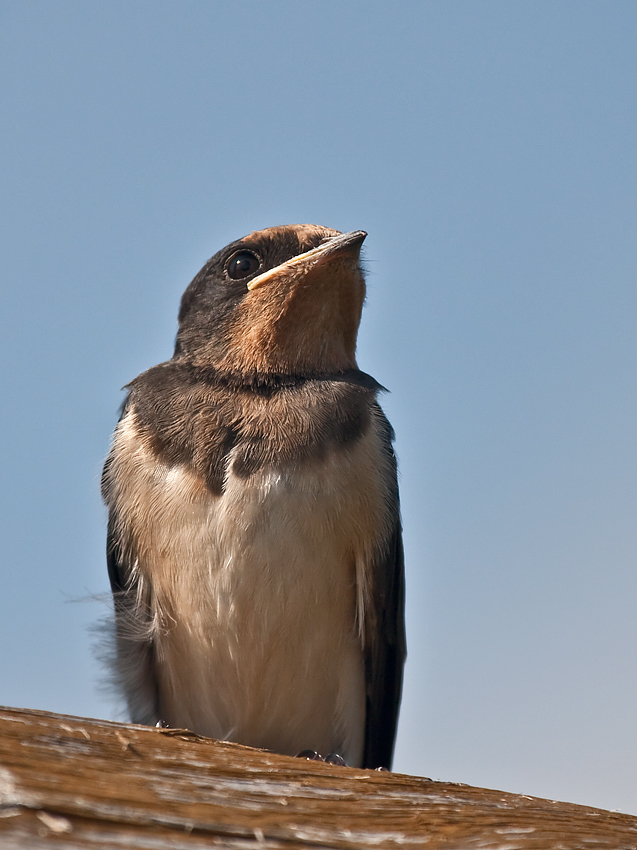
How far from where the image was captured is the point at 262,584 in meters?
5.45

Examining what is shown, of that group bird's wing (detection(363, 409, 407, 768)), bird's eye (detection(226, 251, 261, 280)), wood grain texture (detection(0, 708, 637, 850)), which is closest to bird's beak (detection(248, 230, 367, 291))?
bird's eye (detection(226, 251, 261, 280))

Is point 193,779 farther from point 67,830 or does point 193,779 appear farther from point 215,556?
point 215,556

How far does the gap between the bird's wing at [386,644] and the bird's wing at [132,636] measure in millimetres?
1315

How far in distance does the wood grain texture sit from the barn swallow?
2.39 meters

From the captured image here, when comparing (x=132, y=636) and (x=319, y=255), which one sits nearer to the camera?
(x=132, y=636)

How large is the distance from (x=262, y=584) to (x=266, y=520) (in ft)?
1.16

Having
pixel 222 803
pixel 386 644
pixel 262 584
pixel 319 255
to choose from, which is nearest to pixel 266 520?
pixel 262 584

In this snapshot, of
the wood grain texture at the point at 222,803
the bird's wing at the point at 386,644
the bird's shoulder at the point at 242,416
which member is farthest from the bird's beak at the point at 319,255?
the wood grain texture at the point at 222,803

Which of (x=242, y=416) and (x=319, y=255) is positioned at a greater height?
(x=319, y=255)

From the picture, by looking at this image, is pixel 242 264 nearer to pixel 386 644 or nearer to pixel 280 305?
pixel 280 305

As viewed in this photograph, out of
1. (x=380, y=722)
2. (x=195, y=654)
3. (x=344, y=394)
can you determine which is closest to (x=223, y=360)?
(x=344, y=394)

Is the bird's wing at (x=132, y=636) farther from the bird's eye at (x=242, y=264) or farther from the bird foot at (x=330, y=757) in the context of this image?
the bird's eye at (x=242, y=264)

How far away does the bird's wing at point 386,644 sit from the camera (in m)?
6.17

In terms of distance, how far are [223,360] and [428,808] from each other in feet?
12.5
